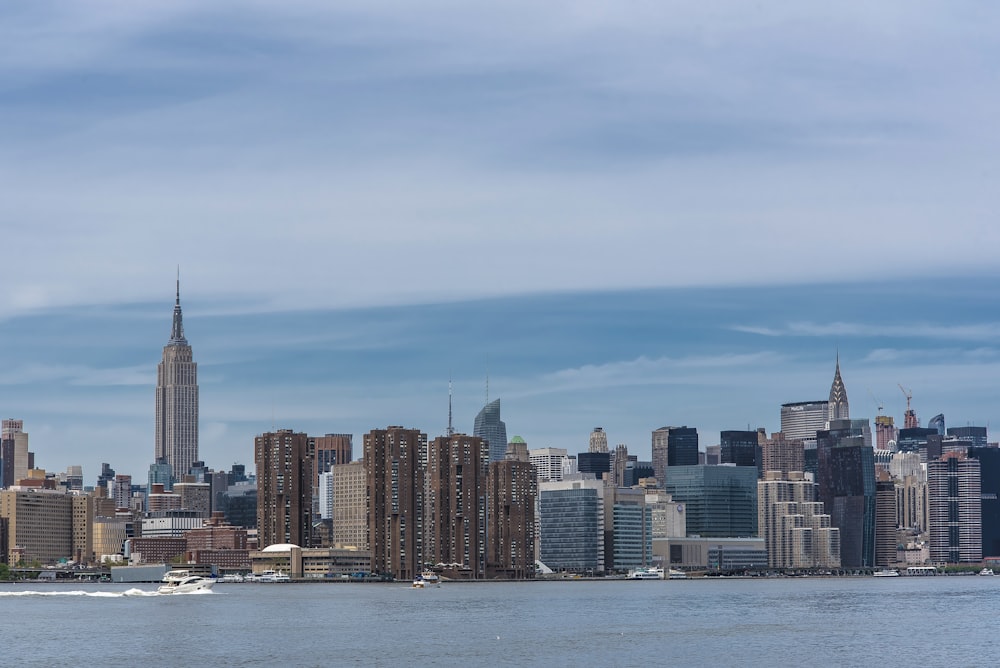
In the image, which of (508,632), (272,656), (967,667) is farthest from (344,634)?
(967,667)

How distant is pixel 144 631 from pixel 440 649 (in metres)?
47.6

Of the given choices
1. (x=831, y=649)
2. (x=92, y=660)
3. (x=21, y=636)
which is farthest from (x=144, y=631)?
(x=831, y=649)

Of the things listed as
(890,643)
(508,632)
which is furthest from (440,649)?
(890,643)

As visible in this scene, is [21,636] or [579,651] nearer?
[579,651]

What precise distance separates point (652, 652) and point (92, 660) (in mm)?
51983

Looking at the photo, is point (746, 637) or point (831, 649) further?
point (746, 637)

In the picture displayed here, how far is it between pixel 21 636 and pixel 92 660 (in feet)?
124

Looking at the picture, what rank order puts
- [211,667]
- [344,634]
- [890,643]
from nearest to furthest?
[211,667]
[890,643]
[344,634]

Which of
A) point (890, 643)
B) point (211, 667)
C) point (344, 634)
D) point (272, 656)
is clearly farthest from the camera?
point (344, 634)

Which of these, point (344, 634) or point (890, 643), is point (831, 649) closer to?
point (890, 643)

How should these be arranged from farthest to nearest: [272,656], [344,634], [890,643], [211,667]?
[344,634]
[890,643]
[272,656]
[211,667]

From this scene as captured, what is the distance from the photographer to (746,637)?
184m

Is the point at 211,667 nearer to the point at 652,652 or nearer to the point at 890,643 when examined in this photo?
the point at 652,652

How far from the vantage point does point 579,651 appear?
542 feet
